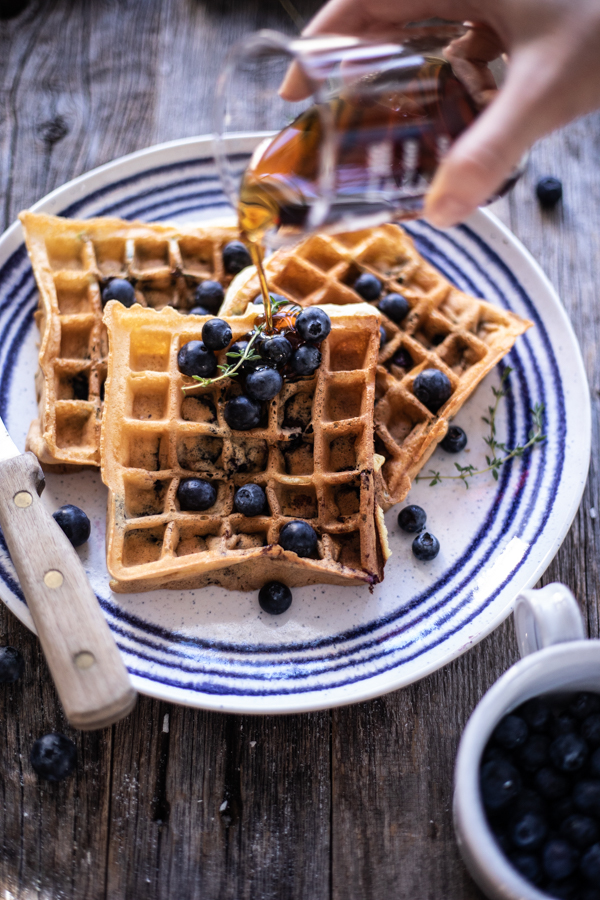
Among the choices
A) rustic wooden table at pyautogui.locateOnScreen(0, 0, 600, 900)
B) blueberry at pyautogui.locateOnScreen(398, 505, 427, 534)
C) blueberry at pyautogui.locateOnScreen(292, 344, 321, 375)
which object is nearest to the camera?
rustic wooden table at pyautogui.locateOnScreen(0, 0, 600, 900)

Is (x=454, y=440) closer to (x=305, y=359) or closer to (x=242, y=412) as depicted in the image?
(x=305, y=359)

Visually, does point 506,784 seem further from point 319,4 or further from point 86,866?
point 319,4

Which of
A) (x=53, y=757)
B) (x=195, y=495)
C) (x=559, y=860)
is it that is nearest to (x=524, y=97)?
(x=195, y=495)

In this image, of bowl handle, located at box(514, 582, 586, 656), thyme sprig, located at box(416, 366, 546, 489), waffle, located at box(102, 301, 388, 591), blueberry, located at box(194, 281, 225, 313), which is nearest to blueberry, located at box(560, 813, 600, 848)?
bowl handle, located at box(514, 582, 586, 656)

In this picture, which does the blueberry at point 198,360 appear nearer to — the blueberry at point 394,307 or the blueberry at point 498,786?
the blueberry at point 394,307

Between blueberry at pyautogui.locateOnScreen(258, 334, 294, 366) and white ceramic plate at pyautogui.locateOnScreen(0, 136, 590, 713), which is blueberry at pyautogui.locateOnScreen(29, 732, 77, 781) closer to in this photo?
white ceramic plate at pyautogui.locateOnScreen(0, 136, 590, 713)

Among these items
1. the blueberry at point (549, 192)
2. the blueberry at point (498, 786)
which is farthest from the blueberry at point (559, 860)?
the blueberry at point (549, 192)
